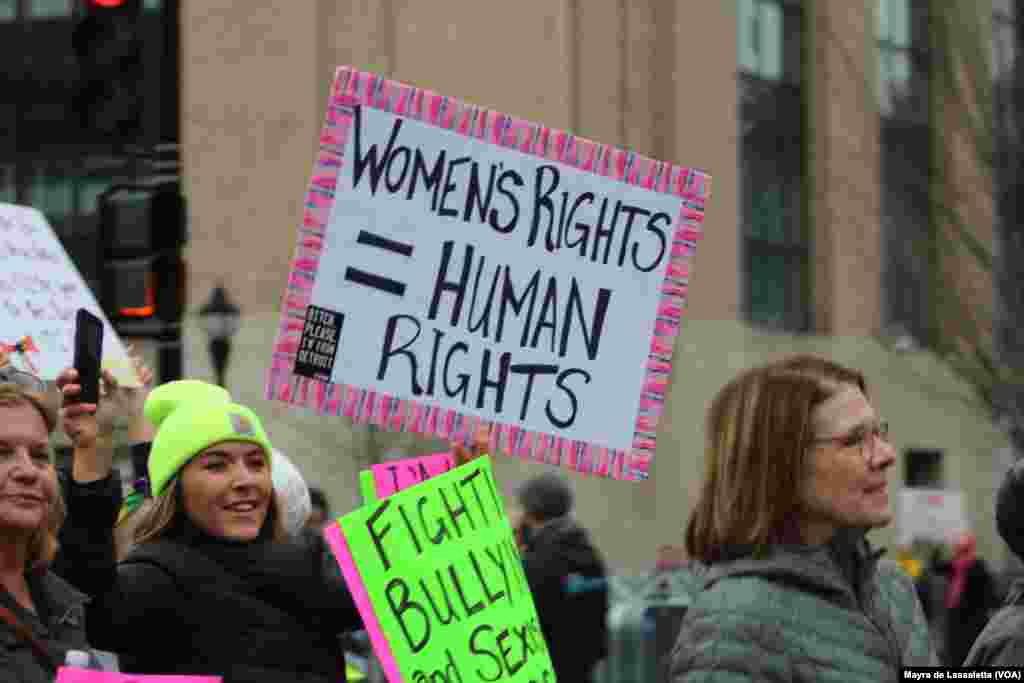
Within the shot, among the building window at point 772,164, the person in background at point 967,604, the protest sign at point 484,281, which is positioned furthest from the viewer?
the building window at point 772,164

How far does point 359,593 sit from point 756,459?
51.7 inches

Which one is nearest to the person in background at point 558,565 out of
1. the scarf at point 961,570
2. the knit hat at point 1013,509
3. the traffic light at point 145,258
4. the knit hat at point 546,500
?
the knit hat at point 546,500

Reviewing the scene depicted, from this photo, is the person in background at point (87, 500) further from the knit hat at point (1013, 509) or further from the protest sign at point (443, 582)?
the knit hat at point (1013, 509)

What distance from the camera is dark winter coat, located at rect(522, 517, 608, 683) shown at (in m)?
9.91

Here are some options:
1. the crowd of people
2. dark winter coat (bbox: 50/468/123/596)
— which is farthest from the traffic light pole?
dark winter coat (bbox: 50/468/123/596)

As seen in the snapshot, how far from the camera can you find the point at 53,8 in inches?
1394

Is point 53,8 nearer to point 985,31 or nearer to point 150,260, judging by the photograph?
point 985,31

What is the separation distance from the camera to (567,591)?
405 inches

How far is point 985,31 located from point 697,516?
2533cm

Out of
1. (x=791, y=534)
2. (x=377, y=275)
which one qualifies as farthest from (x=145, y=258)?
(x=791, y=534)

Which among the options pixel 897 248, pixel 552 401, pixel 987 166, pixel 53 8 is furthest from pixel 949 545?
pixel 552 401

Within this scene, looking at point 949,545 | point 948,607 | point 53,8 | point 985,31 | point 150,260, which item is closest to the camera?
point 150,260

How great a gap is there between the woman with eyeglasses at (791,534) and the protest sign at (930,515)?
2341cm

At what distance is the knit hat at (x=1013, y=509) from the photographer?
465 cm
